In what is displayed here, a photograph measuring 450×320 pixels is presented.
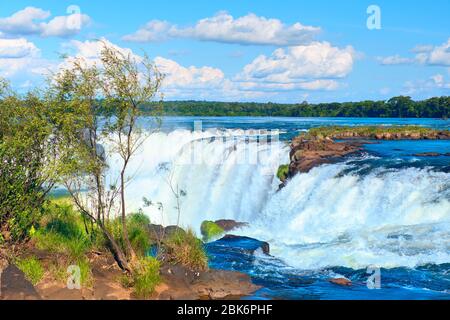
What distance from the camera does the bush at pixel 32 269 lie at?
434 inches

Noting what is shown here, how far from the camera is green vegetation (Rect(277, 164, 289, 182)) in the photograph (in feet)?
79.1

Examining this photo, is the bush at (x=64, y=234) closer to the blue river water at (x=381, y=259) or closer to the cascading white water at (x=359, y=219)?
the blue river water at (x=381, y=259)

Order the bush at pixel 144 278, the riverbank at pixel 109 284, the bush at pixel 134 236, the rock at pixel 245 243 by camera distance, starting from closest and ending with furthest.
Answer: the riverbank at pixel 109 284 → the bush at pixel 144 278 → the bush at pixel 134 236 → the rock at pixel 245 243

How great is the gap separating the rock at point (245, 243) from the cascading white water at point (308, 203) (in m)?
0.40

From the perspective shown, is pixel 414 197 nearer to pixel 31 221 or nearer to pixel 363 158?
pixel 363 158

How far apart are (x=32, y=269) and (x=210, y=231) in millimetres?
7829

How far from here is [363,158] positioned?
2378 centimetres

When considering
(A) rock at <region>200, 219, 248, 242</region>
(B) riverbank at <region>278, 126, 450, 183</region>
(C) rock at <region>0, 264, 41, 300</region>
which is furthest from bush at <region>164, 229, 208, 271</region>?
(B) riverbank at <region>278, 126, 450, 183</region>

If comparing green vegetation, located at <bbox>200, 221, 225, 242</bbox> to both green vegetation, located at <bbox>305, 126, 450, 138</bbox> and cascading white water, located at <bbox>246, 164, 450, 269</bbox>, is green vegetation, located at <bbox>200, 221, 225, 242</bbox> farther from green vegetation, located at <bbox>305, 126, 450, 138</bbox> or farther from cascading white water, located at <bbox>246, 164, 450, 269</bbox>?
green vegetation, located at <bbox>305, 126, 450, 138</bbox>

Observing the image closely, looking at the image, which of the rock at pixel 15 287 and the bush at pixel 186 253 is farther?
the bush at pixel 186 253

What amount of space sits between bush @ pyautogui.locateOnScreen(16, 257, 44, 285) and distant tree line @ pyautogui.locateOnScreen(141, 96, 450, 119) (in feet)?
192

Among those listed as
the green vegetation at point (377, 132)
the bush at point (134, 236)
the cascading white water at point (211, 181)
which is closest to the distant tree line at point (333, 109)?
the green vegetation at point (377, 132)

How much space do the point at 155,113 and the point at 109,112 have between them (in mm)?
893
